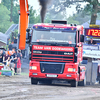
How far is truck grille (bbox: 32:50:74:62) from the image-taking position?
16688mm

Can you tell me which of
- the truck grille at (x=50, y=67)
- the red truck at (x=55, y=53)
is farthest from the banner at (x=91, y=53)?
the truck grille at (x=50, y=67)

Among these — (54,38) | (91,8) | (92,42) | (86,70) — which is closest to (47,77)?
(54,38)

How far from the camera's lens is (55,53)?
54.9 feet

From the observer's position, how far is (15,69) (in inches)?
995

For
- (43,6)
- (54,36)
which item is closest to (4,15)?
(43,6)

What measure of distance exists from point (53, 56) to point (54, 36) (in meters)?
0.92

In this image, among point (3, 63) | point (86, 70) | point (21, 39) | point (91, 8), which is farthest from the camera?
point (91, 8)

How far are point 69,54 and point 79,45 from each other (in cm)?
96

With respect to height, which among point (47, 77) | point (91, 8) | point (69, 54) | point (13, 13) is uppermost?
point (13, 13)

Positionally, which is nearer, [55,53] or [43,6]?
[55,53]

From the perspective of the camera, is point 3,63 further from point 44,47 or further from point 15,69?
point 44,47

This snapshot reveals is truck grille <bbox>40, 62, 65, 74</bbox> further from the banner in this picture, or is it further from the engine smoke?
the engine smoke

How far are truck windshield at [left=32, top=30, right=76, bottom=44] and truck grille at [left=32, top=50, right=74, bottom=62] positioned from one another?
55 centimetres

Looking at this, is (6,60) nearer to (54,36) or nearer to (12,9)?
(54,36)
